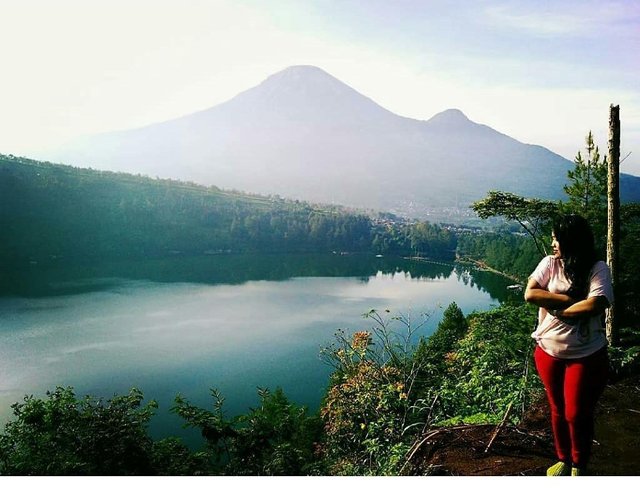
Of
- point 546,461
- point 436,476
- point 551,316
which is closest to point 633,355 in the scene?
point 546,461

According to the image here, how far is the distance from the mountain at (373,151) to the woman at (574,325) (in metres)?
3.62

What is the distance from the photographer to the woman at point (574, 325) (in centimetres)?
159

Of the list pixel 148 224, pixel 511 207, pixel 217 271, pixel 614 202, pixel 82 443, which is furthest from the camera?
pixel 148 224

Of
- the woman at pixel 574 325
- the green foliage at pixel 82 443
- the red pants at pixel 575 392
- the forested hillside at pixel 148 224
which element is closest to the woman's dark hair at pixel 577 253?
the woman at pixel 574 325

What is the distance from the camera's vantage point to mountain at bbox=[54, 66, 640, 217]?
8492 millimetres

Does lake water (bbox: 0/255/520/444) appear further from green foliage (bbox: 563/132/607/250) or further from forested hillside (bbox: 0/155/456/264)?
green foliage (bbox: 563/132/607/250)

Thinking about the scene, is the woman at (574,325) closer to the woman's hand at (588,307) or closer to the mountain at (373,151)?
the woman's hand at (588,307)

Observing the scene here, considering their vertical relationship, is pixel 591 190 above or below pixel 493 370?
above

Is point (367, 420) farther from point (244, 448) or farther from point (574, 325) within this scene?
point (574, 325)

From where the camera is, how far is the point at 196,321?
1623cm

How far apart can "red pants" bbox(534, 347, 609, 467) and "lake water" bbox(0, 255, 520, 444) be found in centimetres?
266

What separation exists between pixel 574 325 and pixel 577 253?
222 mm

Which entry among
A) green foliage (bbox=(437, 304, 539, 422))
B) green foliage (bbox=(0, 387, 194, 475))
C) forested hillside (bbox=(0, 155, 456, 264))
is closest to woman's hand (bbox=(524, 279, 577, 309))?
green foliage (bbox=(437, 304, 539, 422))

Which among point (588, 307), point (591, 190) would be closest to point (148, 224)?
point (591, 190)
